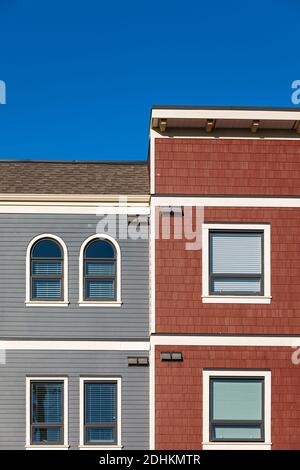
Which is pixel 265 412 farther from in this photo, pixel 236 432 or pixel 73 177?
pixel 73 177

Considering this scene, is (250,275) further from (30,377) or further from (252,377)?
(30,377)

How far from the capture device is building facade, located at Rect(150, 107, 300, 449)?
55.8 feet

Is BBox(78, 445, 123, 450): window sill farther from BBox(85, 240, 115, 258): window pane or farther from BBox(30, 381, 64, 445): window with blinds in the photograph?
BBox(85, 240, 115, 258): window pane

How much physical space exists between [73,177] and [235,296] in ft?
14.2

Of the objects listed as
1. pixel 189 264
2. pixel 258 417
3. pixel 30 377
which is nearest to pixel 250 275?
pixel 189 264

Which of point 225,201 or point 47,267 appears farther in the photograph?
point 47,267

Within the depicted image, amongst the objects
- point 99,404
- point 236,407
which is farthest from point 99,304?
point 236,407

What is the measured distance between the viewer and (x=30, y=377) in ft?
58.3

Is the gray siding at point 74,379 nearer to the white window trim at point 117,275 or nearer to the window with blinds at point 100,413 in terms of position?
the window with blinds at point 100,413

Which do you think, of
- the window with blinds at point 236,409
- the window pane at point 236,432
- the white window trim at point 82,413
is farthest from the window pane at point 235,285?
the white window trim at point 82,413

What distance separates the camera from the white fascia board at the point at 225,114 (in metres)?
17.2

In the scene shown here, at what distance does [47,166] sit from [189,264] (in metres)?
4.22

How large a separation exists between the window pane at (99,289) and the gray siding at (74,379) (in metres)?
1.07

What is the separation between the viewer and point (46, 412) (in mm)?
17703
